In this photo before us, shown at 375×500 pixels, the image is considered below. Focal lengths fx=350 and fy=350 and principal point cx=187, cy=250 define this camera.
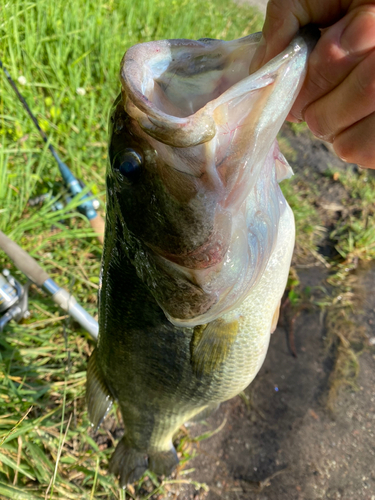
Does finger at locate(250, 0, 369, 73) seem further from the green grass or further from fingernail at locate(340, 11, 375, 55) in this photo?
the green grass

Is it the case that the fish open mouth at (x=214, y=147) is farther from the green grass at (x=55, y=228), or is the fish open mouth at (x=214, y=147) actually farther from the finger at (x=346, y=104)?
the green grass at (x=55, y=228)

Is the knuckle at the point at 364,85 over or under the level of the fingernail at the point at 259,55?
under

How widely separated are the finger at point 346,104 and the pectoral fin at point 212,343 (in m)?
0.67

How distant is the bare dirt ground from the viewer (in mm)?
2209

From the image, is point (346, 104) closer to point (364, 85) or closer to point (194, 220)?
point (364, 85)

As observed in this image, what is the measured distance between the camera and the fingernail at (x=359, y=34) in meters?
0.66

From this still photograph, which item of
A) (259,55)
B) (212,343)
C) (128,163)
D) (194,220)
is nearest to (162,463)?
(212,343)

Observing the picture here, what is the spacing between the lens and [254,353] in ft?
4.26

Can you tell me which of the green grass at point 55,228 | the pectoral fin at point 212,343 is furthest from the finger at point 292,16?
the green grass at point 55,228

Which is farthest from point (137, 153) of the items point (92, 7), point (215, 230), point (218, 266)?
point (92, 7)

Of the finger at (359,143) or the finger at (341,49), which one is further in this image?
the finger at (359,143)

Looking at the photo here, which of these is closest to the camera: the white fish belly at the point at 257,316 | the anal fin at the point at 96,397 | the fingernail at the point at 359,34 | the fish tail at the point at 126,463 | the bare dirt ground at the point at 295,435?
the fingernail at the point at 359,34

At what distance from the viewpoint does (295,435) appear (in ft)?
7.88

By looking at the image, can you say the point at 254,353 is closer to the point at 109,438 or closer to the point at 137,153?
the point at 137,153
